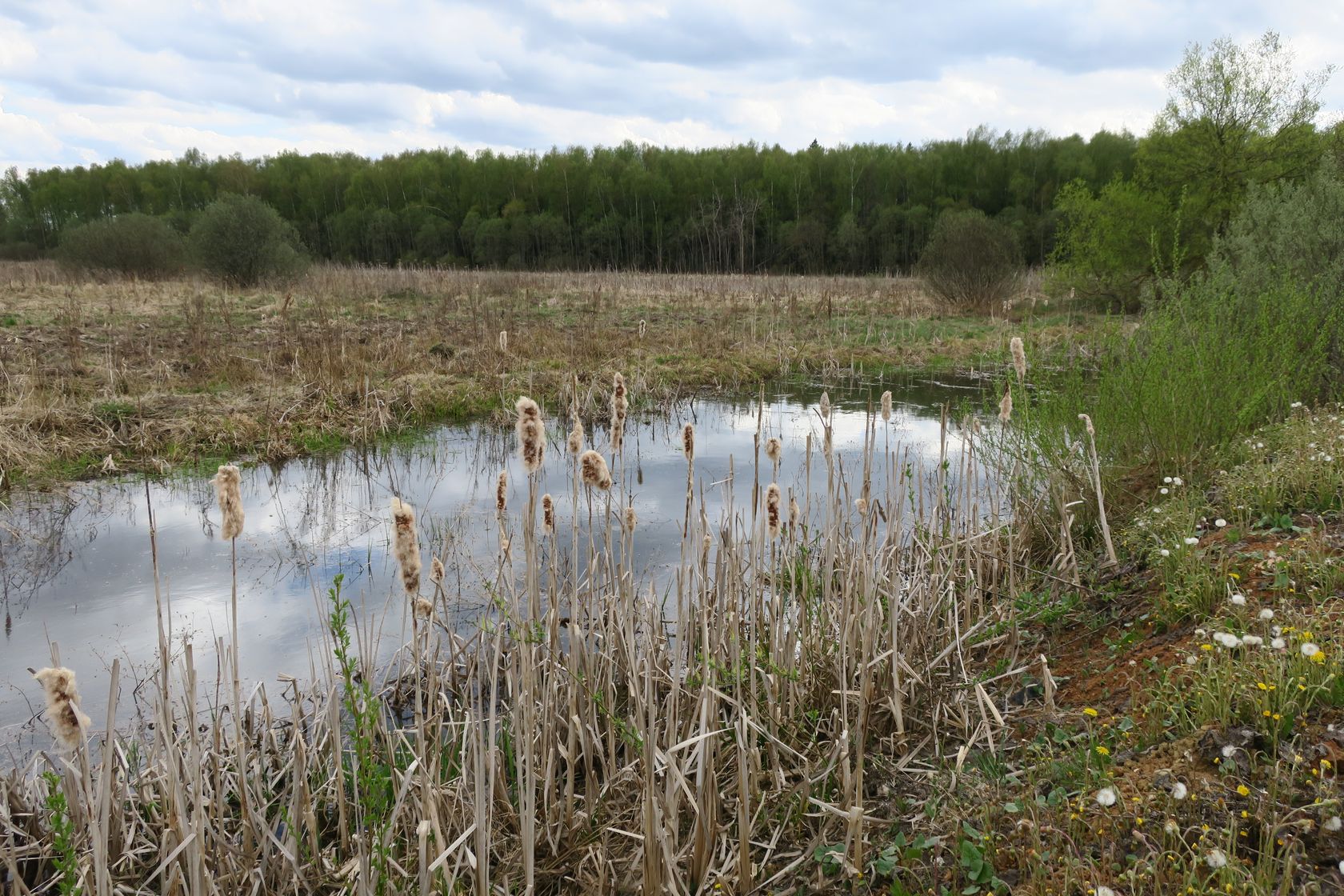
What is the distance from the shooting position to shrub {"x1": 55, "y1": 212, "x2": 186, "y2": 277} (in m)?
24.1

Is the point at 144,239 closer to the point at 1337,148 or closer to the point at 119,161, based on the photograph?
the point at 1337,148

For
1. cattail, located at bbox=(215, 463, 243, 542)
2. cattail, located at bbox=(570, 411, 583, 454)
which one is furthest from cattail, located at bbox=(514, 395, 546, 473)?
cattail, located at bbox=(215, 463, 243, 542)

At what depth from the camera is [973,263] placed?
19.1 m

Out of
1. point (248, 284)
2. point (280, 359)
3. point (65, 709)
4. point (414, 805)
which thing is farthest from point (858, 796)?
point (248, 284)

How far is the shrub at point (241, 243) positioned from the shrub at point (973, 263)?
17.0 m

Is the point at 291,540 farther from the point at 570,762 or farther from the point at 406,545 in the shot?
the point at 406,545

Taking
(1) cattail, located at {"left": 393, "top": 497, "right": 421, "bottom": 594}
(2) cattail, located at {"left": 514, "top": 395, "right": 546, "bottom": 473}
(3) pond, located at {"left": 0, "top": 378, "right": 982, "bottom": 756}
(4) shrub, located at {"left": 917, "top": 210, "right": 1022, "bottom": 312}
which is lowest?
(3) pond, located at {"left": 0, "top": 378, "right": 982, "bottom": 756}

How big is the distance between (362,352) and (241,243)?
12.9 m

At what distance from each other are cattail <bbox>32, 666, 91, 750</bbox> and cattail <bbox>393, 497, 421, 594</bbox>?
654 millimetres

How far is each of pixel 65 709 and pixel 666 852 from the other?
1.38m

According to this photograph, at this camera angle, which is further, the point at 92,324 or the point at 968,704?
the point at 92,324

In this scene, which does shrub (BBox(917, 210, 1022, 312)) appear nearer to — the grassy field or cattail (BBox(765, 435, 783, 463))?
the grassy field

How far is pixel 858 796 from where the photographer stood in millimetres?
2203

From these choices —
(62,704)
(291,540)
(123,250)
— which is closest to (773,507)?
(62,704)
